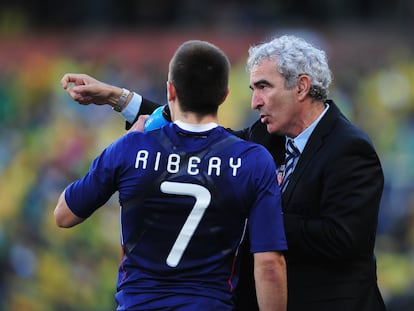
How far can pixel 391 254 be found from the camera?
415 inches

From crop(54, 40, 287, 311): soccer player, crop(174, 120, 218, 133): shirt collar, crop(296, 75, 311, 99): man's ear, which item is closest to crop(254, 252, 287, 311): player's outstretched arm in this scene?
crop(54, 40, 287, 311): soccer player

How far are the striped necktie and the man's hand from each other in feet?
2.73

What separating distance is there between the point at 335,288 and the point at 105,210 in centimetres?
777

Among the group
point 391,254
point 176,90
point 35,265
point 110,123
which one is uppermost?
point 176,90

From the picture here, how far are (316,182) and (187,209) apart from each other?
33.9 inches

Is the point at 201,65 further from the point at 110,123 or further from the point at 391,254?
the point at 110,123

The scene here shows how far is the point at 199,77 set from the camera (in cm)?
362

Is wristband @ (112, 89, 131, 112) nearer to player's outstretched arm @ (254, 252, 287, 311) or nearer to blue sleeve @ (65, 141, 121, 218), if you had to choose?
blue sleeve @ (65, 141, 121, 218)

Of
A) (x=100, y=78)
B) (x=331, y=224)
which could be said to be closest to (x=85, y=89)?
(x=331, y=224)

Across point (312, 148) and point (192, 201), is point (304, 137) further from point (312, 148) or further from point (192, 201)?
point (192, 201)

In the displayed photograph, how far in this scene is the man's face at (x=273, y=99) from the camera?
14.3 ft

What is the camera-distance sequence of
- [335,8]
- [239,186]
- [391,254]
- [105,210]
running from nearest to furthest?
[239,186] → [391,254] → [105,210] → [335,8]

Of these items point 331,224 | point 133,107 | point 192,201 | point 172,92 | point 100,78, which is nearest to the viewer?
point 192,201

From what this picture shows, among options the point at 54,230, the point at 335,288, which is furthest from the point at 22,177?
the point at 335,288
